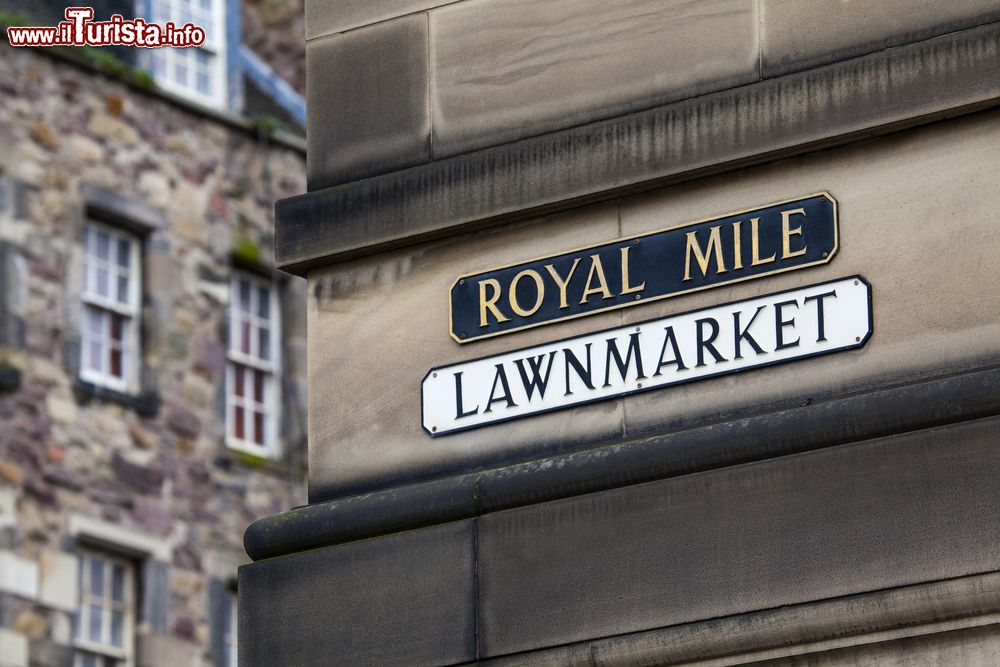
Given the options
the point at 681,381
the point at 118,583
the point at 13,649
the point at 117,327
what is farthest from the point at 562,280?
the point at 117,327

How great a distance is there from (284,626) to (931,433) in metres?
2.78

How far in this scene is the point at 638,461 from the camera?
10391 millimetres

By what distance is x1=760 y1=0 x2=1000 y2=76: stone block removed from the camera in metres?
10.5

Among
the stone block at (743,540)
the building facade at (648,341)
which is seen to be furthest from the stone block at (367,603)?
the stone block at (743,540)

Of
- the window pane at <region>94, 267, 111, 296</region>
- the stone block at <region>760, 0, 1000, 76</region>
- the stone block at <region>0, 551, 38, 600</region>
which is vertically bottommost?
the stone block at <region>760, 0, 1000, 76</region>

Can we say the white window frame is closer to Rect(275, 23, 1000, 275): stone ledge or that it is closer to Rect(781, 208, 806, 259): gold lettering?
Rect(275, 23, 1000, 275): stone ledge

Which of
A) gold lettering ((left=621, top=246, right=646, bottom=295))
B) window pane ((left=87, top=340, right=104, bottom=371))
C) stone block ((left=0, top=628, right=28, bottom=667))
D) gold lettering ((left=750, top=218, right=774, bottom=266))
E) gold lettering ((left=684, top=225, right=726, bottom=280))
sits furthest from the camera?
window pane ((left=87, top=340, right=104, bottom=371))

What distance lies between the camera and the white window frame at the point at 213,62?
2984cm

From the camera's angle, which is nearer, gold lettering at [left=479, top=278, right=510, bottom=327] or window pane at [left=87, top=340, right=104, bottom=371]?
gold lettering at [left=479, top=278, right=510, bottom=327]

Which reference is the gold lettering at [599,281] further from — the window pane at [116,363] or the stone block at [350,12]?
the window pane at [116,363]

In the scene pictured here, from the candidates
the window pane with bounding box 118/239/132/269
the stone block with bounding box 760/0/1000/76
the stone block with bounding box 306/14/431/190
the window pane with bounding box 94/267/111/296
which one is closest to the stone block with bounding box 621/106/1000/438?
the stone block with bounding box 760/0/1000/76

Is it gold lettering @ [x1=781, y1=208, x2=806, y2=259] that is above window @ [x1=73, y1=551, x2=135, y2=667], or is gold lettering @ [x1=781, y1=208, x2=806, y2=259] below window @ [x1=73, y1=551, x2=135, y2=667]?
below

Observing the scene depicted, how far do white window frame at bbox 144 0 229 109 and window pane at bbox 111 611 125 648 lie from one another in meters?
5.89

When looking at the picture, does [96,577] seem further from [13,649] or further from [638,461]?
[638,461]
